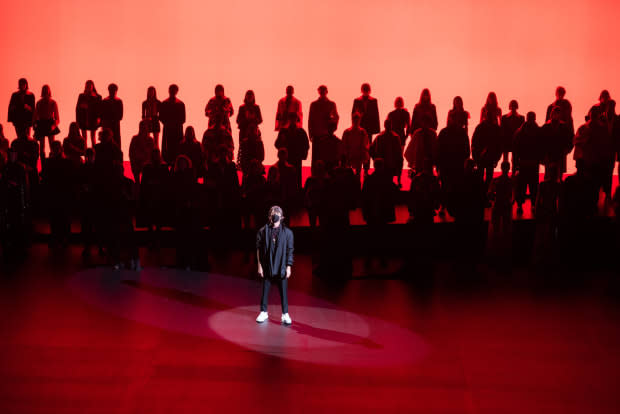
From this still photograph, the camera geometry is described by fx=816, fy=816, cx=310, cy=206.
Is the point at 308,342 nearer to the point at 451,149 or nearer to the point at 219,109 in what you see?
the point at 451,149

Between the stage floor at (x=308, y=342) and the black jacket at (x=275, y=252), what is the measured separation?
26.4 inches

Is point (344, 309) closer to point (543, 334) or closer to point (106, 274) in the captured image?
point (543, 334)

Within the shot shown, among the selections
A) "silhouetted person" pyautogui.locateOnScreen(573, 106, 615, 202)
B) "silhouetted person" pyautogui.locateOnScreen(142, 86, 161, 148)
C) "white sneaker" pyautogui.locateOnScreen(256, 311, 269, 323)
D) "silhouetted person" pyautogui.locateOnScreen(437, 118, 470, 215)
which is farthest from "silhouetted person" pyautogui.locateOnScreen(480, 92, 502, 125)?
"white sneaker" pyautogui.locateOnScreen(256, 311, 269, 323)

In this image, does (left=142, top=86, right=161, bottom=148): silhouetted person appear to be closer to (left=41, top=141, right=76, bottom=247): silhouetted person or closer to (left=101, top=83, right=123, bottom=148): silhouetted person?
(left=101, top=83, right=123, bottom=148): silhouetted person

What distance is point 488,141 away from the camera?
14.7 meters

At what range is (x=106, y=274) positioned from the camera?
11.7m

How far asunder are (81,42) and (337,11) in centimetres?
582

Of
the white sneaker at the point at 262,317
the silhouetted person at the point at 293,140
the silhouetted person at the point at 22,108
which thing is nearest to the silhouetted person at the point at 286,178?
the silhouetted person at the point at 293,140

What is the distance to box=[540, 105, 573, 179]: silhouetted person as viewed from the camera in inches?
551

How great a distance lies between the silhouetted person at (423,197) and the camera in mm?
12133

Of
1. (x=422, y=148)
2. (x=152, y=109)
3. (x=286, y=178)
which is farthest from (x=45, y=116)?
(x=422, y=148)

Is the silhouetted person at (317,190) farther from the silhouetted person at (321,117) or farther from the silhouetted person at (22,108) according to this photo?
the silhouetted person at (22,108)

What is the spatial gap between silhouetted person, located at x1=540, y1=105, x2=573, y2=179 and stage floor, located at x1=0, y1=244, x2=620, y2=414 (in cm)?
271

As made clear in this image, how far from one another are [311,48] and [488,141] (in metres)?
5.72
